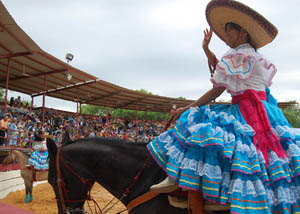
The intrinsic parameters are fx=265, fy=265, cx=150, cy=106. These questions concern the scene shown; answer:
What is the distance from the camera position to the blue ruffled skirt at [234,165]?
1750mm

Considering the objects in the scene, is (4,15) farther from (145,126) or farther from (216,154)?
(145,126)

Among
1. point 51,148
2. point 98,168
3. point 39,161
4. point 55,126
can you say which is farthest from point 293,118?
→ point 51,148

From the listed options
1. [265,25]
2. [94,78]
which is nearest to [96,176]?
[265,25]

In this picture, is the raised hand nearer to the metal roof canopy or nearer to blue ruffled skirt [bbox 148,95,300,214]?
blue ruffled skirt [bbox 148,95,300,214]

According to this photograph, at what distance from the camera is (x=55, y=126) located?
58.4 ft

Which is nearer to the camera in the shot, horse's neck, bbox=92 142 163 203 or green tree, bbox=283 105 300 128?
horse's neck, bbox=92 142 163 203

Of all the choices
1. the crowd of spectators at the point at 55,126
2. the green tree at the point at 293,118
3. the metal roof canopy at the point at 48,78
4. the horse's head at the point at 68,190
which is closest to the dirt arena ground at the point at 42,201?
the crowd of spectators at the point at 55,126

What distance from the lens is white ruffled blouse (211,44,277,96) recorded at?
2066mm

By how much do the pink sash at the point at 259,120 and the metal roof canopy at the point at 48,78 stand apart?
313 inches

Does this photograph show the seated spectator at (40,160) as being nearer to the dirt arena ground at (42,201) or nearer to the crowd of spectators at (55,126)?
the dirt arena ground at (42,201)

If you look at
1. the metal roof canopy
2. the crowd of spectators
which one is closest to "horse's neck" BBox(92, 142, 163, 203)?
the metal roof canopy

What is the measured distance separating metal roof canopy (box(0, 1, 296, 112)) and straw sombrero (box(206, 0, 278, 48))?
24.4 feet

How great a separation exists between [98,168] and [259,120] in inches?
58.4

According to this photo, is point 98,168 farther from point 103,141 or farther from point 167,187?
point 167,187
